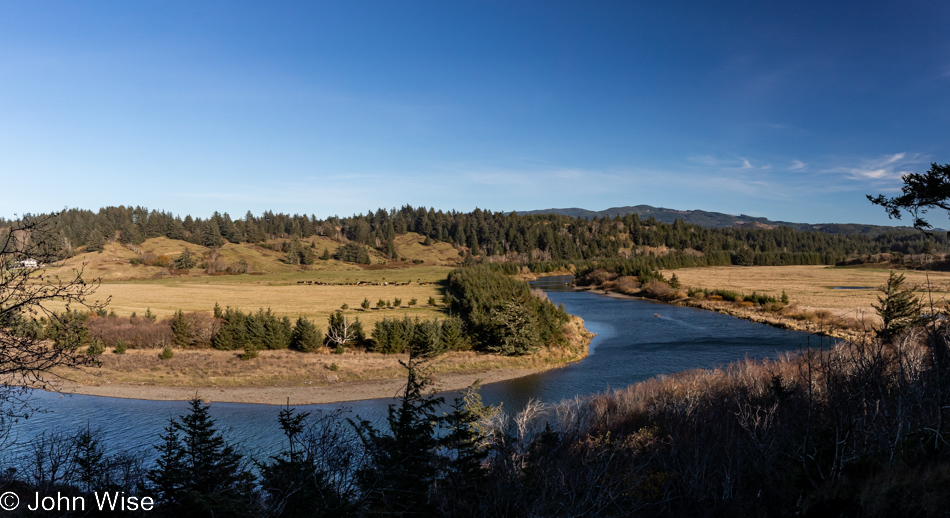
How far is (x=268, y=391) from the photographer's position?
34.9 m

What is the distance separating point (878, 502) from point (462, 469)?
8412 millimetres

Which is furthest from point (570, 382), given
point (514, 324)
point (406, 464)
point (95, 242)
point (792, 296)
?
point (95, 242)

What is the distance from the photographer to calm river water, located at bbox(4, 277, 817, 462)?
1065 inches

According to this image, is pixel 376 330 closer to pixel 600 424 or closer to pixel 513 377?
pixel 513 377

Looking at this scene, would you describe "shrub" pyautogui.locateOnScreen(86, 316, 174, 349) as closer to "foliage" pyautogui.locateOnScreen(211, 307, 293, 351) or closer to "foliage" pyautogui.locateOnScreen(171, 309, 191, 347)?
"foliage" pyautogui.locateOnScreen(171, 309, 191, 347)

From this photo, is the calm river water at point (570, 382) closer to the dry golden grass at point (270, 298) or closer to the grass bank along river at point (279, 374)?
the grass bank along river at point (279, 374)

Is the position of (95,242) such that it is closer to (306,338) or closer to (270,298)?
(270,298)

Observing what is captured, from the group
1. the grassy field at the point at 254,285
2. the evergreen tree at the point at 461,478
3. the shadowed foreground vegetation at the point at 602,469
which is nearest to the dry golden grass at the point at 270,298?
the grassy field at the point at 254,285

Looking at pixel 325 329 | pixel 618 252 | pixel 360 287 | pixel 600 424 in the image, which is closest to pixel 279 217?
pixel 360 287

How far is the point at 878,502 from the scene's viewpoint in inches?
Result: 358

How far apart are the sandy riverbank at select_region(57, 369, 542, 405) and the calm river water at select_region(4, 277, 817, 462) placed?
0.93 metres

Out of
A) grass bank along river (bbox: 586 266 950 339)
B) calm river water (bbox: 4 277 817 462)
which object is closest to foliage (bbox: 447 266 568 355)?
calm river water (bbox: 4 277 817 462)

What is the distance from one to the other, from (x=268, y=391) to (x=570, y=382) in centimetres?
2100

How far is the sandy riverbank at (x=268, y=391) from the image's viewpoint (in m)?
33.2
